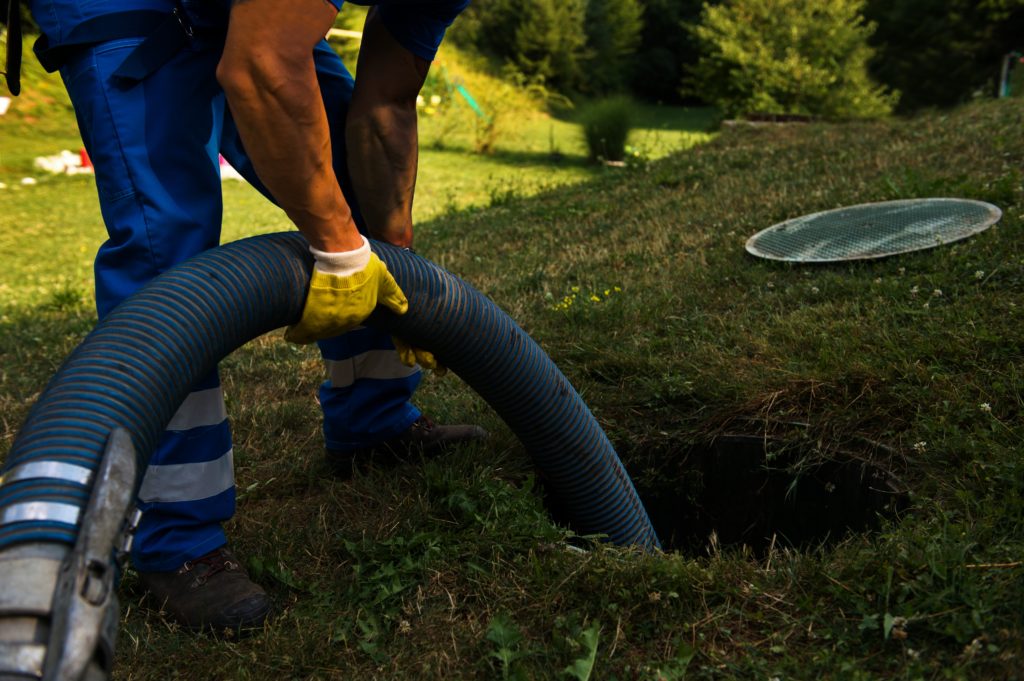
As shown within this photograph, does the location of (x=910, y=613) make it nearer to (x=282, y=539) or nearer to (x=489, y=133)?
(x=282, y=539)

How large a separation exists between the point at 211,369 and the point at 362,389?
2.55 feet

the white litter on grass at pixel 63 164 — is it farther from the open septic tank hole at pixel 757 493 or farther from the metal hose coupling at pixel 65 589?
the metal hose coupling at pixel 65 589

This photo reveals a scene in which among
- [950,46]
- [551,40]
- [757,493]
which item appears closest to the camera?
[757,493]

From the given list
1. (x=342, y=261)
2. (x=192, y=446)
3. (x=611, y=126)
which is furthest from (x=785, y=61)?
(x=192, y=446)

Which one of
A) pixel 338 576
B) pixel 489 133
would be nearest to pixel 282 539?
pixel 338 576

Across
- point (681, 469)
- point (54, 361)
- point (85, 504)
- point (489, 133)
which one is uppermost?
point (85, 504)

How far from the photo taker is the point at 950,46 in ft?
56.9

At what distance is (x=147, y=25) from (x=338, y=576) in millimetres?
1352

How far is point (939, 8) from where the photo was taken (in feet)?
58.9

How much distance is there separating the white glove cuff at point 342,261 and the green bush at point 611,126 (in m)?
10.7

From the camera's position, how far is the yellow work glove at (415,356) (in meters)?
2.33

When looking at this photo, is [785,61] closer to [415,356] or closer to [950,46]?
[950,46]

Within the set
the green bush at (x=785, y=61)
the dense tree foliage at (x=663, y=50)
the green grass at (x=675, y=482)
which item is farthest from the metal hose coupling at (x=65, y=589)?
the dense tree foliage at (x=663, y=50)

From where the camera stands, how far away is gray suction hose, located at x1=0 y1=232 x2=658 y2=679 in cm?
130
